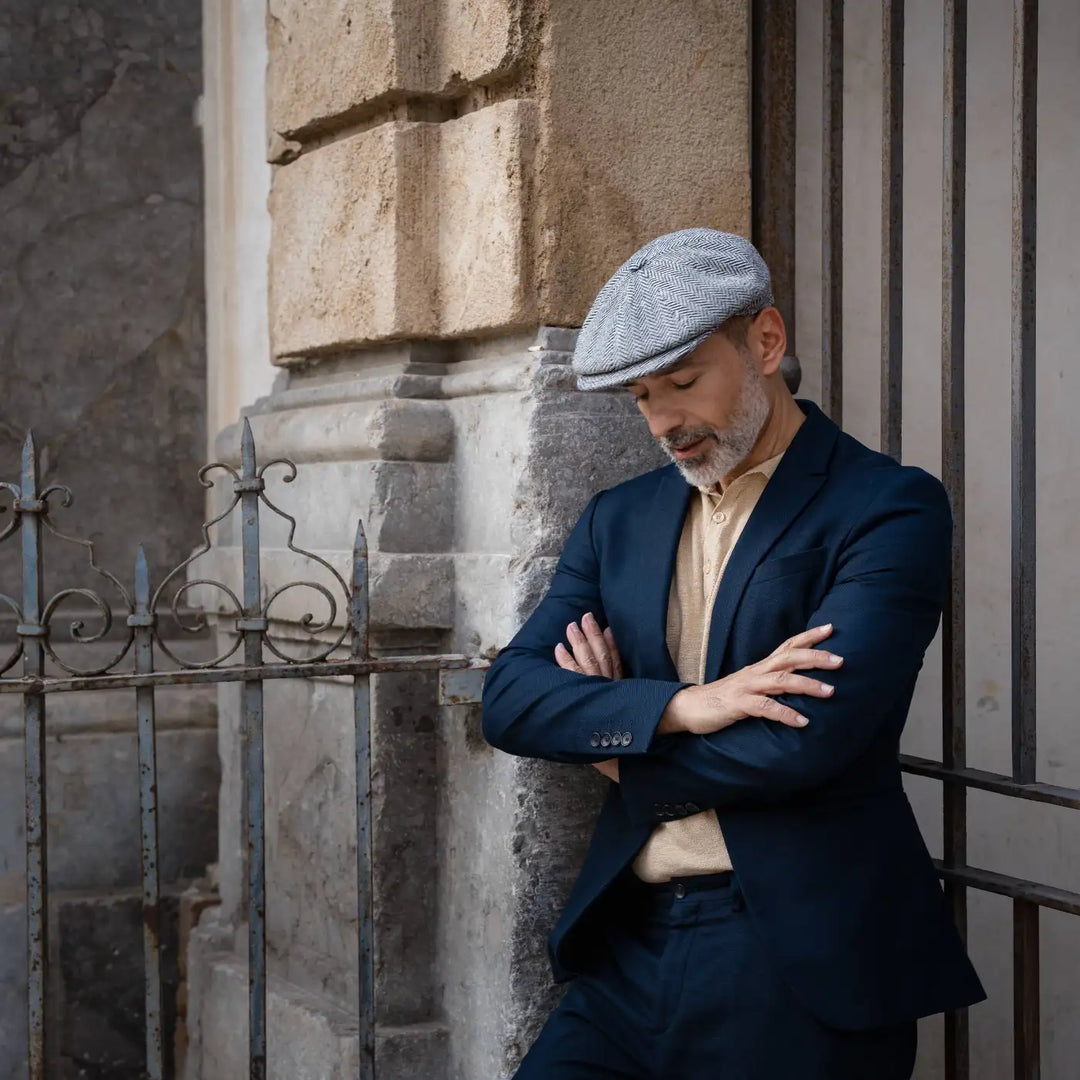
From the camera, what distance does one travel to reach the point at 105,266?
12.8 ft

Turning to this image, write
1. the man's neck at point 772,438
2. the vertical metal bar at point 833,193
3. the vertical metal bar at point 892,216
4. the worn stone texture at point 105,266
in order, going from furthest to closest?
1. the worn stone texture at point 105,266
2. the vertical metal bar at point 833,193
3. the vertical metal bar at point 892,216
4. the man's neck at point 772,438

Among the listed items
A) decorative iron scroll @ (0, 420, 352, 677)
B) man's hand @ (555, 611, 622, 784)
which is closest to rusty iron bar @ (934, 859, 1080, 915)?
man's hand @ (555, 611, 622, 784)

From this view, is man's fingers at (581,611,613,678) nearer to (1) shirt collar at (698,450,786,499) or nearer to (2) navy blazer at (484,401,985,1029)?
(2) navy blazer at (484,401,985,1029)

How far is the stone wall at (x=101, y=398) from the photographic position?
12.2 ft

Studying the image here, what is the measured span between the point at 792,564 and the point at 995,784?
650 millimetres

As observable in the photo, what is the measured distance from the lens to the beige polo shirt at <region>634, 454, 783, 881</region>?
2.20 m

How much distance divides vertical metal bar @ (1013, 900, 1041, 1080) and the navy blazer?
0.35 meters

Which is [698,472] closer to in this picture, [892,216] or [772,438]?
[772,438]

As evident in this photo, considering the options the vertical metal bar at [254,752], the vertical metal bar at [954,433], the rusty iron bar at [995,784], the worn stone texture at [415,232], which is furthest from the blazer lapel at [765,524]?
the vertical metal bar at [254,752]

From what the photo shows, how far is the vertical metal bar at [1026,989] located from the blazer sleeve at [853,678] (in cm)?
57

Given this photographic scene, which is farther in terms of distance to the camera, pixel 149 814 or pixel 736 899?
pixel 149 814

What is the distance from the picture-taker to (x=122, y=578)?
3.90 m

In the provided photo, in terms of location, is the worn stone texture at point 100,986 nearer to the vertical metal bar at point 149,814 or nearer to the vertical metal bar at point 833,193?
the vertical metal bar at point 149,814

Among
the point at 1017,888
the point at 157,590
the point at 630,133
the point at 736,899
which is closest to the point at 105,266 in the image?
the point at 157,590
